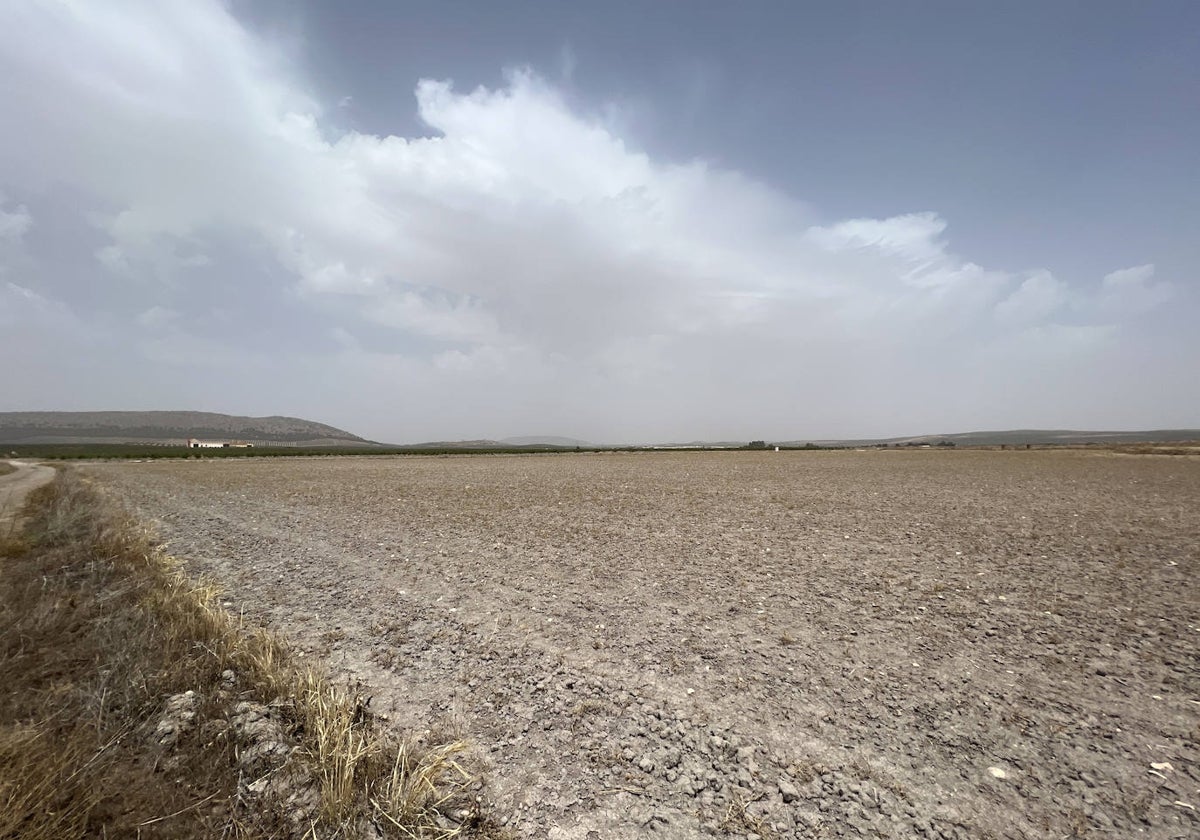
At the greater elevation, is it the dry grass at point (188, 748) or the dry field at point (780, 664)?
the dry grass at point (188, 748)

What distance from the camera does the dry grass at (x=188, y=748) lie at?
2.84 metres

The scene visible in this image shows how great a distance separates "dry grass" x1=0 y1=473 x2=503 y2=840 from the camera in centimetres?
284

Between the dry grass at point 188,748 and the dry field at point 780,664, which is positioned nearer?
the dry grass at point 188,748

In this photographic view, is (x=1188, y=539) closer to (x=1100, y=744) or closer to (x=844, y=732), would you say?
(x=1100, y=744)

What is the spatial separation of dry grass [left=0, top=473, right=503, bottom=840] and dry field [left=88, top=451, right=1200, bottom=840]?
23.7 inches

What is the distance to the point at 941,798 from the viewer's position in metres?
3.25

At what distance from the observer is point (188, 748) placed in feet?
11.8

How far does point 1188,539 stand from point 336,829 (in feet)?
61.4

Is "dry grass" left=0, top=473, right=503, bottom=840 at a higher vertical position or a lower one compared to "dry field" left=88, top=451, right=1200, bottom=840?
higher

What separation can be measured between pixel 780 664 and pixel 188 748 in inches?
214

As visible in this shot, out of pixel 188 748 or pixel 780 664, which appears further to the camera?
pixel 780 664

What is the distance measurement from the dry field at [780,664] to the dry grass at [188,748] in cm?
60

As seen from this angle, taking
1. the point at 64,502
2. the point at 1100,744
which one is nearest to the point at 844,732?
the point at 1100,744

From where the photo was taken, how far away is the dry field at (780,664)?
326cm
